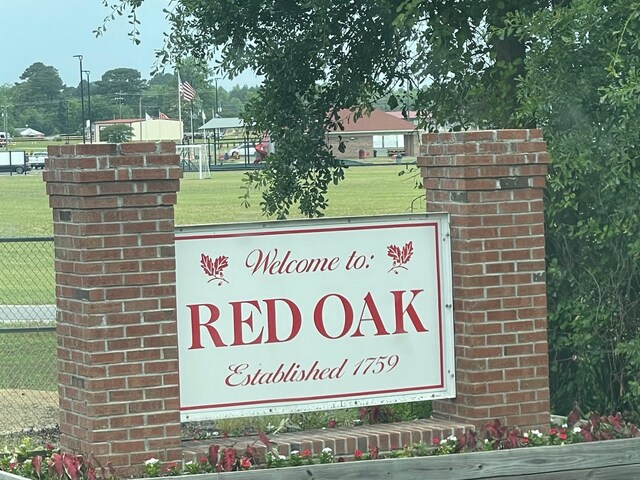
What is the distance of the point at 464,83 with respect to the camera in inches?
412

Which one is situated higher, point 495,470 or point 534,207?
point 534,207

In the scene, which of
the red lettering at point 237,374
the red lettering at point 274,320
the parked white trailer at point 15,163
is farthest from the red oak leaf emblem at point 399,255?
the parked white trailer at point 15,163

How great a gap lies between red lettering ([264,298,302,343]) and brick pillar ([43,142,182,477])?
1.95ft

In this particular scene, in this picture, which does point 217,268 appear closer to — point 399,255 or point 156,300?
point 156,300

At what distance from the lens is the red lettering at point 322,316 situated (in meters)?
6.86

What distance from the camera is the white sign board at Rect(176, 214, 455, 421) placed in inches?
260

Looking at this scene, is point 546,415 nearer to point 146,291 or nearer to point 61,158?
point 146,291

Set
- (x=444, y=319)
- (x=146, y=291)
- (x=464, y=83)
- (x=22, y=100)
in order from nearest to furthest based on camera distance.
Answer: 1. (x=146, y=291)
2. (x=444, y=319)
3. (x=464, y=83)
4. (x=22, y=100)

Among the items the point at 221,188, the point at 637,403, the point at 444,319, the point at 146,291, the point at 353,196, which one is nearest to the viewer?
the point at 146,291

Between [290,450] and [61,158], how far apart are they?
2.07 m

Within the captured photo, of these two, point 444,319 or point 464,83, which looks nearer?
point 444,319

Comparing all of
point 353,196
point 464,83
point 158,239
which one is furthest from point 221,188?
point 158,239

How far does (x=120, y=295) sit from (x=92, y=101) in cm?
13994

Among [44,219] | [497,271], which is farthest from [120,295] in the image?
[44,219]
